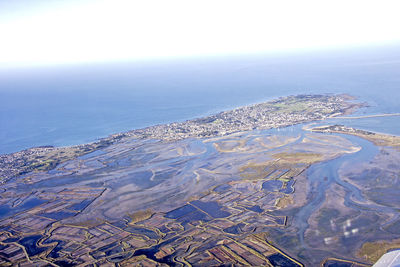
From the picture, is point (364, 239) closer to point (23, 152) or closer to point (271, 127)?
point (271, 127)

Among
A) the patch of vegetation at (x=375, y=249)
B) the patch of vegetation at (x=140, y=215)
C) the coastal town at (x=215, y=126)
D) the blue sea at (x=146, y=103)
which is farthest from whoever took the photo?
the blue sea at (x=146, y=103)

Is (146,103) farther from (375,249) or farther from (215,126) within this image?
(375,249)

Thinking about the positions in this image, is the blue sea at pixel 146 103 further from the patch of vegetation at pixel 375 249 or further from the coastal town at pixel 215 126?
the patch of vegetation at pixel 375 249

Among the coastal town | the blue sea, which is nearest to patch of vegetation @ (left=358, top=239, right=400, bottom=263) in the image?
the blue sea

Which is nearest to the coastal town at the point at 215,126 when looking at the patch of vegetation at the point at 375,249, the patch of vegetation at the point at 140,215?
the patch of vegetation at the point at 140,215

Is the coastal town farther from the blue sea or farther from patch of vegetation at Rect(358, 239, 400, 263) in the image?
patch of vegetation at Rect(358, 239, 400, 263)

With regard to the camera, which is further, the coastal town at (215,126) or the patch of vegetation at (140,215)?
the coastal town at (215,126)

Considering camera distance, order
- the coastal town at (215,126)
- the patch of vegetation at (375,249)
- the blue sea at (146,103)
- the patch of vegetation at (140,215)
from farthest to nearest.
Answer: the blue sea at (146,103) → the coastal town at (215,126) → the patch of vegetation at (140,215) → the patch of vegetation at (375,249)

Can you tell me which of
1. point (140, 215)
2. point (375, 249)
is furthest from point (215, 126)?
point (375, 249)

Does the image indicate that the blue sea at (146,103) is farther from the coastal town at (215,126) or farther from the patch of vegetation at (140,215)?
the patch of vegetation at (140,215)

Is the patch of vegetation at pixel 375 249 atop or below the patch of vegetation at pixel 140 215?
atop

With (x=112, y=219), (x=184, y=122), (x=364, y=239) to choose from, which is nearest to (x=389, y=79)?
(x=184, y=122)

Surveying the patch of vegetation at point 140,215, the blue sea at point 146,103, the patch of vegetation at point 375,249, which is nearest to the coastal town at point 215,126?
the blue sea at point 146,103
